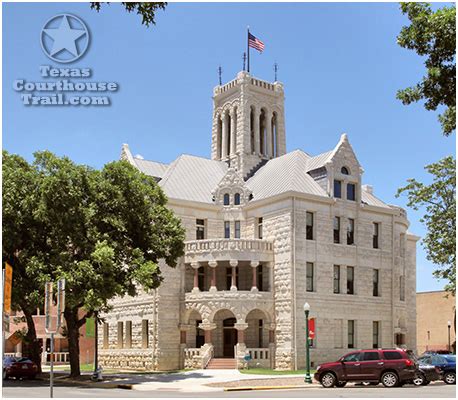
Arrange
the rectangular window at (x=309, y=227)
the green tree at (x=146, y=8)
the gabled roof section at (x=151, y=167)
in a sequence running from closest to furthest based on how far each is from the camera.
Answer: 1. the green tree at (x=146, y=8)
2. the rectangular window at (x=309, y=227)
3. the gabled roof section at (x=151, y=167)

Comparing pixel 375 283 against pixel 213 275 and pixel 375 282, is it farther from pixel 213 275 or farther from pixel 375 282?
pixel 213 275

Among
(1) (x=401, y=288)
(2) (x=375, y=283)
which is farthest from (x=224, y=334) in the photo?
(1) (x=401, y=288)

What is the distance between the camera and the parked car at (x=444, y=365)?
34.5 m

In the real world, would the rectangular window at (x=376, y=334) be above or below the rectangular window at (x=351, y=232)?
below

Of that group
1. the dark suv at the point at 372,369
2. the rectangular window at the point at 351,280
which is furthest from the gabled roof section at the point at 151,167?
the dark suv at the point at 372,369

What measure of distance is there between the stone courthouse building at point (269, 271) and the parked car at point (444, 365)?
8.97 metres

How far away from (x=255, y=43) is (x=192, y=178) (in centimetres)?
1133

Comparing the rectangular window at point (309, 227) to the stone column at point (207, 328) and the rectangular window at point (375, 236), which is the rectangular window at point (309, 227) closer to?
the rectangular window at point (375, 236)

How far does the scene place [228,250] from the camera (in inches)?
1791

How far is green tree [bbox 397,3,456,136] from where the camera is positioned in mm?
16859

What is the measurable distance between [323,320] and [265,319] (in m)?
3.60

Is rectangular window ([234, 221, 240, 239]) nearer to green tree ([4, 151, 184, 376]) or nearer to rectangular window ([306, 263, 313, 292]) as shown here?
rectangular window ([306, 263, 313, 292])

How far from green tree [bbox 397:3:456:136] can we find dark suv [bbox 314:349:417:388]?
16232 mm

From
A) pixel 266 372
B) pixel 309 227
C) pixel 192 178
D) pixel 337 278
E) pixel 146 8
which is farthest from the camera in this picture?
pixel 192 178
